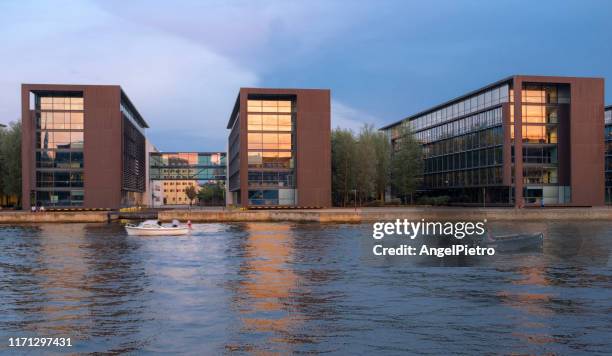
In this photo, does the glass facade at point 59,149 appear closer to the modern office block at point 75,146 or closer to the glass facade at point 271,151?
the modern office block at point 75,146

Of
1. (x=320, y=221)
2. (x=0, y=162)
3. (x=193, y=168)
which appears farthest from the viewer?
(x=193, y=168)

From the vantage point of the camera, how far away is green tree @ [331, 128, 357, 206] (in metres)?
125

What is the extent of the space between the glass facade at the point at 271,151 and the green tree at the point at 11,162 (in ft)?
153

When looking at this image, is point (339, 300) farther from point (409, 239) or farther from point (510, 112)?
point (510, 112)

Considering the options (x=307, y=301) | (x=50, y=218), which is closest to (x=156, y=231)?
(x=50, y=218)

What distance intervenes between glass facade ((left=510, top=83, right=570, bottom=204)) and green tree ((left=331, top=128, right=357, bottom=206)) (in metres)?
33.4

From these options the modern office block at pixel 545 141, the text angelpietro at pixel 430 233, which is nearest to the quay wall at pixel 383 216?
the text angelpietro at pixel 430 233

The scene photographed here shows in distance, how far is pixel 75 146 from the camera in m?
109

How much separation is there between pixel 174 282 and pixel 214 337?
40.3ft

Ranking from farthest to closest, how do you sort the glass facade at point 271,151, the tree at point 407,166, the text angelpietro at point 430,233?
the tree at point 407,166
the glass facade at point 271,151
the text angelpietro at point 430,233

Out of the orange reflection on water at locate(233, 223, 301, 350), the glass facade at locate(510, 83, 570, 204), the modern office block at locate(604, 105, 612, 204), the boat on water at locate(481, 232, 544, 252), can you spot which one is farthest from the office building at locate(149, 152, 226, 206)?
the boat on water at locate(481, 232, 544, 252)

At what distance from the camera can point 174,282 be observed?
3147 cm

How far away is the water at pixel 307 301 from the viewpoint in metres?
19.1

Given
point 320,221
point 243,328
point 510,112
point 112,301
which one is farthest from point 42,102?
point 243,328
